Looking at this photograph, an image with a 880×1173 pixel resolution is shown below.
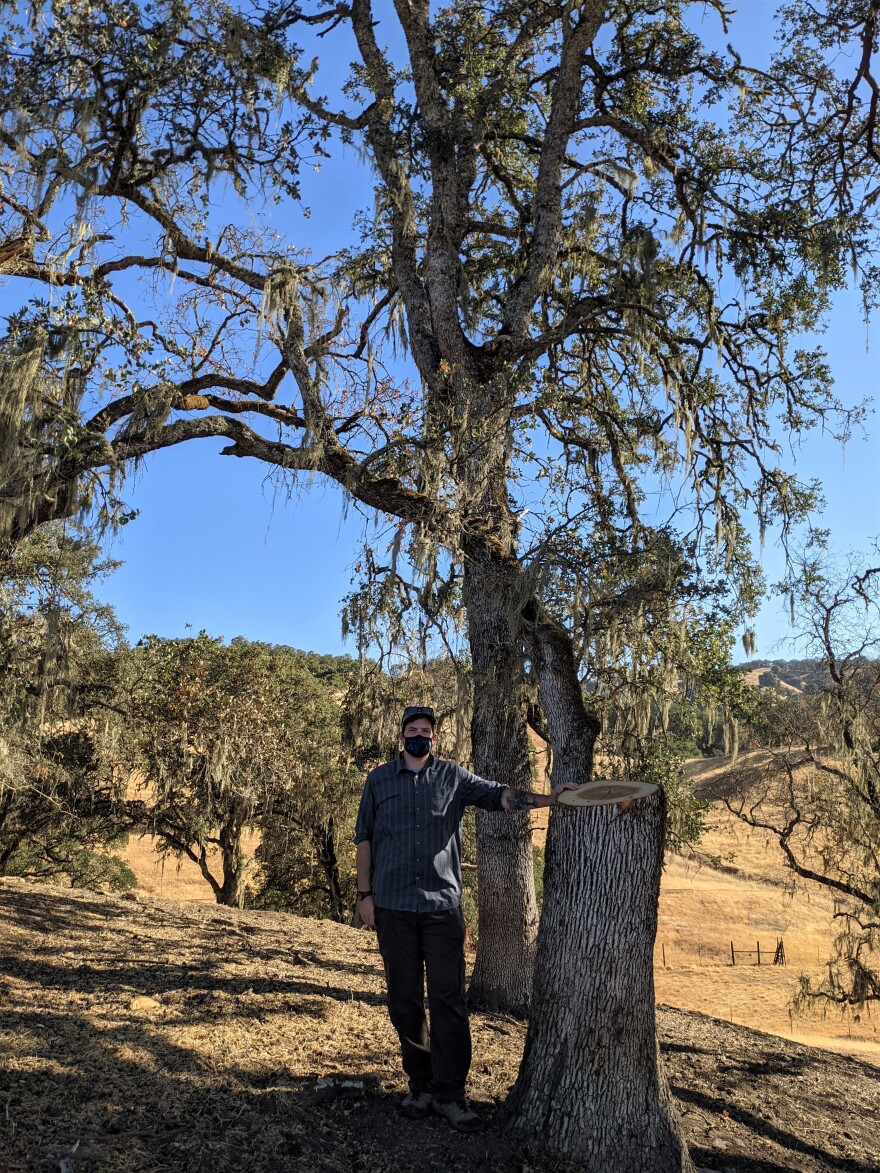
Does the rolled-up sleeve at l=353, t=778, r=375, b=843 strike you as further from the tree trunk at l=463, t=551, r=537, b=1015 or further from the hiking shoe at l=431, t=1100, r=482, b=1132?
the tree trunk at l=463, t=551, r=537, b=1015

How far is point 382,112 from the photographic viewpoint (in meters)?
8.26

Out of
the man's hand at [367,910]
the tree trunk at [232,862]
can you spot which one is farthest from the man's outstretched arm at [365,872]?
the tree trunk at [232,862]

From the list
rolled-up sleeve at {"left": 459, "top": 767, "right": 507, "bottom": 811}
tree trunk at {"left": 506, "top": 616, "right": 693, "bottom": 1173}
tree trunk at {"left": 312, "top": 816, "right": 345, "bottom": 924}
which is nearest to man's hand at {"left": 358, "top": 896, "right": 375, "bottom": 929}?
rolled-up sleeve at {"left": 459, "top": 767, "right": 507, "bottom": 811}

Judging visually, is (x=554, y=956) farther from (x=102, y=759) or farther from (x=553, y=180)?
A: (x=102, y=759)

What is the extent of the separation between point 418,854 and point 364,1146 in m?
1.24

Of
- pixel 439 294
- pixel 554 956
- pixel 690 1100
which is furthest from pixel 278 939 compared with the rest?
pixel 439 294

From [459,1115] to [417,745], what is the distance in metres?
1.71

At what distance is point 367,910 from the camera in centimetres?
423

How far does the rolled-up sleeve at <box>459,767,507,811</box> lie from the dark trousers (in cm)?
54

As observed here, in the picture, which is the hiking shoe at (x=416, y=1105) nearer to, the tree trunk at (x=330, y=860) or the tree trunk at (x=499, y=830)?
the tree trunk at (x=499, y=830)

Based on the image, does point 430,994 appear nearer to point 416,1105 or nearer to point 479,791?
point 416,1105

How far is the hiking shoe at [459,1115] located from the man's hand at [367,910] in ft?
2.93

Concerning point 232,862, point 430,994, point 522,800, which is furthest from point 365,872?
point 232,862

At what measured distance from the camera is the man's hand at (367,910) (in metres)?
4.15
